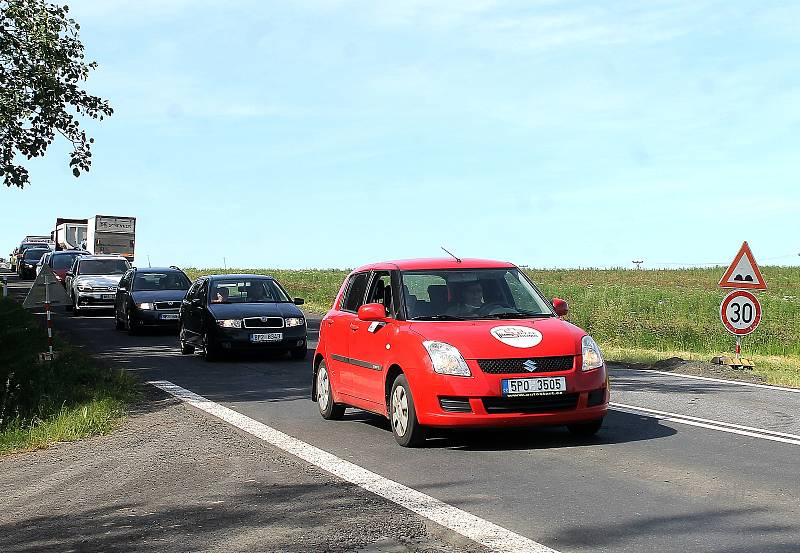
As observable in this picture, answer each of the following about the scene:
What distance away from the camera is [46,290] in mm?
19938

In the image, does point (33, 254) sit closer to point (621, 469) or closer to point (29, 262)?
point (29, 262)

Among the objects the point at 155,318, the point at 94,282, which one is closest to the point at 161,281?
the point at 155,318

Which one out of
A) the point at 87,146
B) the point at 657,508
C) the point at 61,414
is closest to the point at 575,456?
the point at 657,508

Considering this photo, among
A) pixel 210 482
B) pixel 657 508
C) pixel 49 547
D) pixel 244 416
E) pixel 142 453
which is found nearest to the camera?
pixel 49 547

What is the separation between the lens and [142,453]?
33.1 feet

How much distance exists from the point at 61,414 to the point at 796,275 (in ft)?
223

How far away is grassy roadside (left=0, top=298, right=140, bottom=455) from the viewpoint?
11.7 m

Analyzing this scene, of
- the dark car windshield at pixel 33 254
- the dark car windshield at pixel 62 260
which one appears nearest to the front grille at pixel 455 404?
the dark car windshield at pixel 62 260

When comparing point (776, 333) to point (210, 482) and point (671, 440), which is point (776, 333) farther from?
point (210, 482)

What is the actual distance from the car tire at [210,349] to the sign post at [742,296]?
892cm

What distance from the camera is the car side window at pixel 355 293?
1174 centimetres

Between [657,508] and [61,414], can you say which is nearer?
[657,508]

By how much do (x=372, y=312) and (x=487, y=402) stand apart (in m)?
1.62

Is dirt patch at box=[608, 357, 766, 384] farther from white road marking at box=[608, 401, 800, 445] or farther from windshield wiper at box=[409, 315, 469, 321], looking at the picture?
windshield wiper at box=[409, 315, 469, 321]
